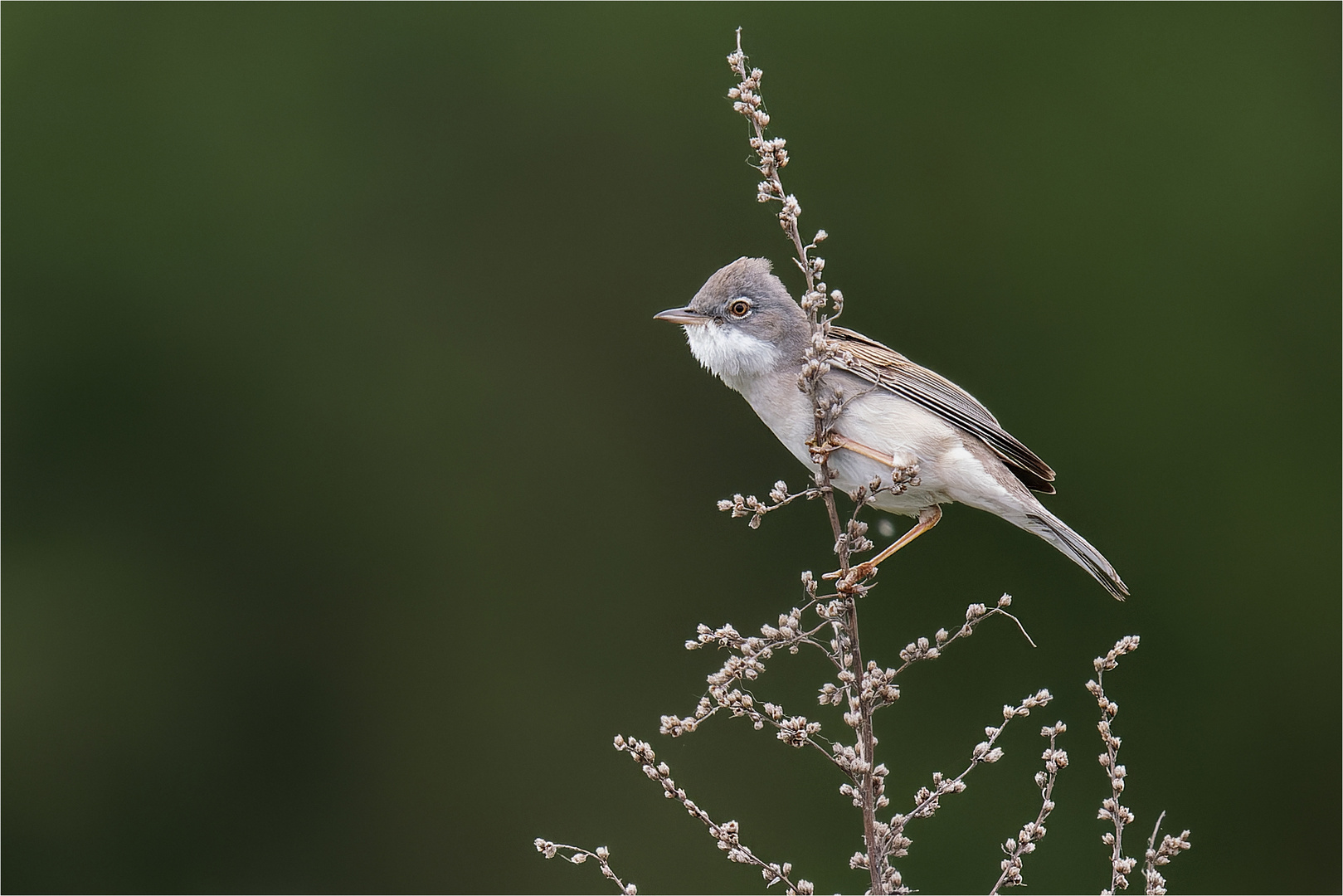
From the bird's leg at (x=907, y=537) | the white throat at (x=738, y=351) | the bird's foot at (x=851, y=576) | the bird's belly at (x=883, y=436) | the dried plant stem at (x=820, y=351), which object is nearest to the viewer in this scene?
the dried plant stem at (x=820, y=351)

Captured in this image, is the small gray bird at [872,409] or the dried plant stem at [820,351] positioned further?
the small gray bird at [872,409]

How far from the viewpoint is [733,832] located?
3.13 m

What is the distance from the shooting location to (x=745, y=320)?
4.44 meters

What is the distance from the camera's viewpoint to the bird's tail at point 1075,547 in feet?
13.7

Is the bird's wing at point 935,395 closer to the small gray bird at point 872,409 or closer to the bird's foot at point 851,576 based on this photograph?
the small gray bird at point 872,409

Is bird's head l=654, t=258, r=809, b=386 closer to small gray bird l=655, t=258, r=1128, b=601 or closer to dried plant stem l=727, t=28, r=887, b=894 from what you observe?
small gray bird l=655, t=258, r=1128, b=601

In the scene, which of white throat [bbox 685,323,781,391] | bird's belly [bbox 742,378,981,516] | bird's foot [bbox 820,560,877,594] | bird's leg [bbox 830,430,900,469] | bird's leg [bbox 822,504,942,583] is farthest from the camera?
white throat [bbox 685,323,781,391]

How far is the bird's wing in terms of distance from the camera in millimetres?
4438

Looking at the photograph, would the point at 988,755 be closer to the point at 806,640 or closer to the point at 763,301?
the point at 806,640

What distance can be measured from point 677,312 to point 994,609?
5.76 ft

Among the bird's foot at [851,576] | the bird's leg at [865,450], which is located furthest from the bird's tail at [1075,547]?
the bird's foot at [851,576]

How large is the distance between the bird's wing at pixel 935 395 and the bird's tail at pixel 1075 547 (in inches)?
8.6

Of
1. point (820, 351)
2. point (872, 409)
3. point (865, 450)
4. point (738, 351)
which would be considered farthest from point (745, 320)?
point (820, 351)

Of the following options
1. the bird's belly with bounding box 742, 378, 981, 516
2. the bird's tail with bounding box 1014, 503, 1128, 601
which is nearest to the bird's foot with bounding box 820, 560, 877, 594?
the bird's belly with bounding box 742, 378, 981, 516
